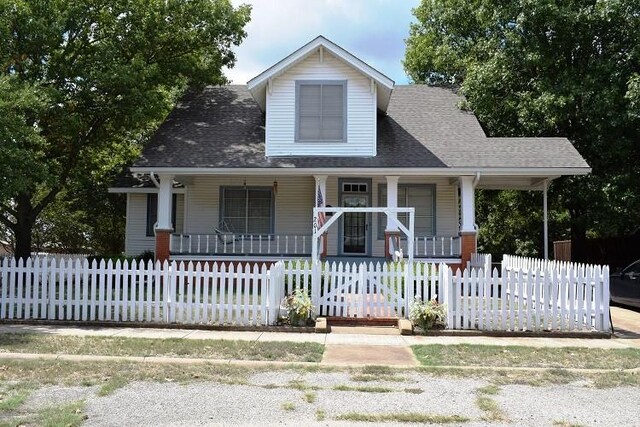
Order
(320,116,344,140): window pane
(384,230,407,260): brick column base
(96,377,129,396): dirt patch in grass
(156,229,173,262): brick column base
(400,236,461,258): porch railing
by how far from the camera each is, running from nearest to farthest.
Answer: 1. (96,377,129,396): dirt patch in grass
2. (384,230,407,260): brick column base
3. (156,229,173,262): brick column base
4. (400,236,461,258): porch railing
5. (320,116,344,140): window pane

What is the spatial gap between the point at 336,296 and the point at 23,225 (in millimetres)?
12444

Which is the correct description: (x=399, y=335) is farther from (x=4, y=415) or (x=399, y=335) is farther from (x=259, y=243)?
(x=259, y=243)

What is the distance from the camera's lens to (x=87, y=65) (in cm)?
1745

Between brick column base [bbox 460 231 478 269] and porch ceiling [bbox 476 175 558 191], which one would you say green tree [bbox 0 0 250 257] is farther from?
porch ceiling [bbox 476 175 558 191]

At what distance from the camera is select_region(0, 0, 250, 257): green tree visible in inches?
639

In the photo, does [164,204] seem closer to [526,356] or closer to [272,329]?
[272,329]

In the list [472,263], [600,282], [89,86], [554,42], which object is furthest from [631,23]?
[89,86]

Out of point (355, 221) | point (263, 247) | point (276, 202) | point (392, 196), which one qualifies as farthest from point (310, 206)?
point (392, 196)

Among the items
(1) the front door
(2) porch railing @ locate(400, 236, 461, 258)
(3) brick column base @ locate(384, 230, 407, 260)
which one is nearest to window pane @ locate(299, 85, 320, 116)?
(1) the front door

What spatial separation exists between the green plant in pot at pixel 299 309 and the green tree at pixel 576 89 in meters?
12.9

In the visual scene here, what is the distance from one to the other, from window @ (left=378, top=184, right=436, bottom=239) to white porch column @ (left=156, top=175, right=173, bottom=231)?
6735 millimetres

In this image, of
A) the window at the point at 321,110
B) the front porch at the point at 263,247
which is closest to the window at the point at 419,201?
the front porch at the point at 263,247

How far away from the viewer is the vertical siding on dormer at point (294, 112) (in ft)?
58.1

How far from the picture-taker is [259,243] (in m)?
17.6
